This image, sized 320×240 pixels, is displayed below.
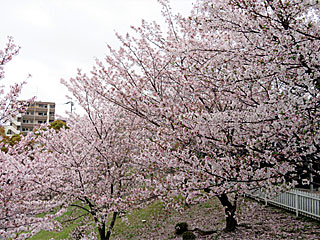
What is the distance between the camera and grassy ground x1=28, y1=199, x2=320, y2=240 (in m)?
6.82

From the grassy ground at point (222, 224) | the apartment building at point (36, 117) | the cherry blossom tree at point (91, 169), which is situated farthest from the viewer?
the apartment building at point (36, 117)

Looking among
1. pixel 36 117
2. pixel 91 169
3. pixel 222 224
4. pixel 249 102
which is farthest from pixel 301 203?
pixel 36 117

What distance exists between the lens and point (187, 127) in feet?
13.3

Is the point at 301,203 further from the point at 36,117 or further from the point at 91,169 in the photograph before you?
the point at 36,117

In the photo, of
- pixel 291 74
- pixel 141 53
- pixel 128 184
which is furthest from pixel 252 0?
pixel 128 184

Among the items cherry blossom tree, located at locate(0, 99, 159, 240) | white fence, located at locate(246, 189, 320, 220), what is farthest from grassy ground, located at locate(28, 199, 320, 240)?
cherry blossom tree, located at locate(0, 99, 159, 240)

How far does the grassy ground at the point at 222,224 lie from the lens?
22.4ft

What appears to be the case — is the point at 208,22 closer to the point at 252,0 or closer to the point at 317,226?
the point at 252,0

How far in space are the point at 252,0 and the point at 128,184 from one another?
5958 millimetres

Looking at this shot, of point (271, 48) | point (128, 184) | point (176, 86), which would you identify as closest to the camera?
point (271, 48)

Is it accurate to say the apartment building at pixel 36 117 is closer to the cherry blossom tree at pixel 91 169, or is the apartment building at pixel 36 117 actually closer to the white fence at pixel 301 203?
the cherry blossom tree at pixel 91 169

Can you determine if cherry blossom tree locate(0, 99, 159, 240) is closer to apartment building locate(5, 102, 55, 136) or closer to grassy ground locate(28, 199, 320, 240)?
grassy ground locate(28, 199, 320, 240)

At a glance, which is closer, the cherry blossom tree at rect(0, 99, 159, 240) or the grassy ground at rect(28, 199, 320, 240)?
the cherry blossom tree at rect(0, 99, 159, 240)

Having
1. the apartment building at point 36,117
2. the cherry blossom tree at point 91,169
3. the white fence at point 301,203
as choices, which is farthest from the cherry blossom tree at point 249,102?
the apartment building at point 36,117
